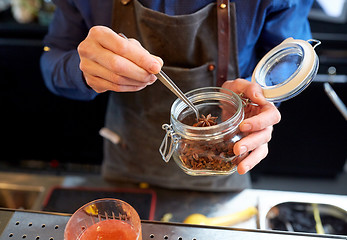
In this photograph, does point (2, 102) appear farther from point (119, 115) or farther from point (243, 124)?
point (243, 124)

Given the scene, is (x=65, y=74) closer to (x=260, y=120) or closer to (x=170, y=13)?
(x=170, y=13)

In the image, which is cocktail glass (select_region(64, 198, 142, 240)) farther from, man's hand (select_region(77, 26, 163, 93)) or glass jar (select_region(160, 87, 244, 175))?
man's hand (select_region(77, 26, 163, 93))

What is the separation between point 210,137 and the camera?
2.67ft

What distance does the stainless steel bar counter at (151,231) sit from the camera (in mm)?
789

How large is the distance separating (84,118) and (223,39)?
1656mm

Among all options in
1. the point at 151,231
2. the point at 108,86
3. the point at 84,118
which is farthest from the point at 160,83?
the point at 84,118

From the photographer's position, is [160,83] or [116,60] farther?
[160,83]

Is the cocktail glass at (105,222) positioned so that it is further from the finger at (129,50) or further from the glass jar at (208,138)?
the finger at (129,50)

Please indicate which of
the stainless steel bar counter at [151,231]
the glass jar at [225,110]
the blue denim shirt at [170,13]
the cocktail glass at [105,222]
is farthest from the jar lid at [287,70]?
the cocktail glass at [105,222]

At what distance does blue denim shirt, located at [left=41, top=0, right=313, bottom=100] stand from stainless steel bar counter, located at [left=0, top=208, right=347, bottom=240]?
19.4 inches

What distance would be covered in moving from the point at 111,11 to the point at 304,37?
0.68m

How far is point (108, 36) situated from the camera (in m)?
0.78

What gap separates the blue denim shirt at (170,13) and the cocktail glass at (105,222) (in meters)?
0.51

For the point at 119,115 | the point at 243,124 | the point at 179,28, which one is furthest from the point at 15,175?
the point at 243,124
